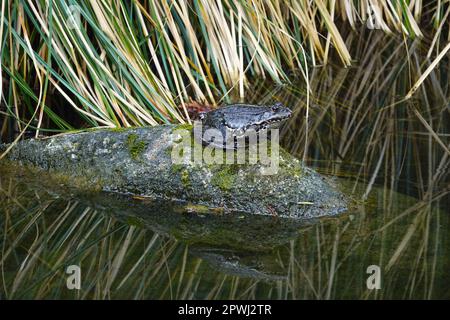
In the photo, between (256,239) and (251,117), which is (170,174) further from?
(256,239)

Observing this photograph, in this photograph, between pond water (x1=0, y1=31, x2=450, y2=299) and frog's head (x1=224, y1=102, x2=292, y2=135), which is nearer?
pond water (x1=0, y1=31, x2=450, y2=299)

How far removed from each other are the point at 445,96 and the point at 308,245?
3094 mm

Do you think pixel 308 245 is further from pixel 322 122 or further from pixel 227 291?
pixel 322 122

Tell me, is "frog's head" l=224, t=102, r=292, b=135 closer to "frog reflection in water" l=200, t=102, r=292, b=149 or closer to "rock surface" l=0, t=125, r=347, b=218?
"frog reflection in water" l=200, t=102, r=292, b=149

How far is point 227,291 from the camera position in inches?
149

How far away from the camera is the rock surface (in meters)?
4.58

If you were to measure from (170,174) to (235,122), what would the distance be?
20.4 inches

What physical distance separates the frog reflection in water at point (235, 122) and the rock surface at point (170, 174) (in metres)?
0.13

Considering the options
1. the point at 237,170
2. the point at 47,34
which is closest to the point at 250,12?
the point at 47,34

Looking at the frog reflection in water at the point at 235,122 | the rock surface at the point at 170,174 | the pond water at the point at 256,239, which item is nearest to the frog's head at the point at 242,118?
the frog reflection in water at the point at 235,122

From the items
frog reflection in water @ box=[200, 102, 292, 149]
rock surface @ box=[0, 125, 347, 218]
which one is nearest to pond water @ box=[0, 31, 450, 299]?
rock surface @ box=[0, 125, 347, 218]

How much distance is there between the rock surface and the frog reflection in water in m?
0.13

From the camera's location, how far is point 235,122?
4824mm

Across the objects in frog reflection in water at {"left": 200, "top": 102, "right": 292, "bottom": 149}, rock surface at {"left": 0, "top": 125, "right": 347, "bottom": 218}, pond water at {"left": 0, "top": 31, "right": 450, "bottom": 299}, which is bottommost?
pond water at {"left": 0, "top": 31, "right": 450, "bottom": 299}
